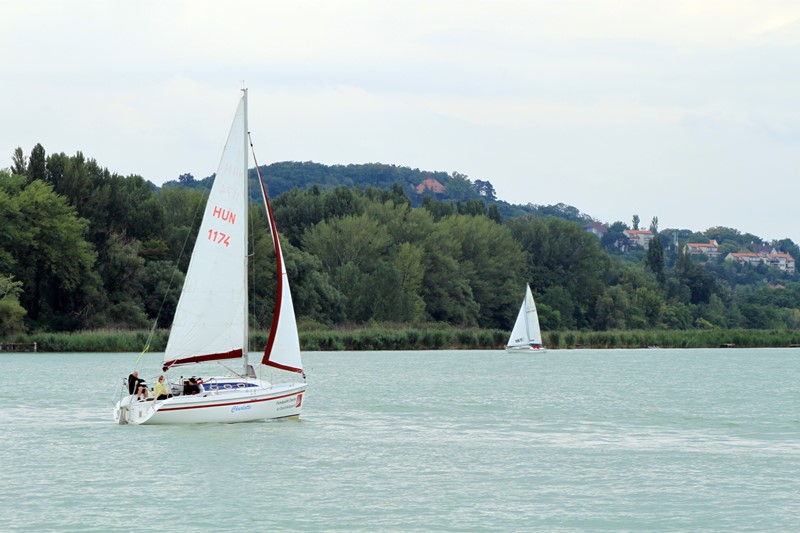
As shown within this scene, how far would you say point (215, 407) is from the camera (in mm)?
33125

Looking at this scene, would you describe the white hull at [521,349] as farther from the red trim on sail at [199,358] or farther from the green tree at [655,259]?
the green tree at [655,259]

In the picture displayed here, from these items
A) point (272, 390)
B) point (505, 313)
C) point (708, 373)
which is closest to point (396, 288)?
point (505, 313)

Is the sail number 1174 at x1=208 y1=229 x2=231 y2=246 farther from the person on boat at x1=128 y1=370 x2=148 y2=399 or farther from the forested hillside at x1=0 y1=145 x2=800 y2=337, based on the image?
the forested hillside at x1=0 y1=145 x2=800 y2=337

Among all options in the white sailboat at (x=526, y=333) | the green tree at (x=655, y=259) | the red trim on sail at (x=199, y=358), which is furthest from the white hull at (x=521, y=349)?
the green tree at (x=655, y=259)

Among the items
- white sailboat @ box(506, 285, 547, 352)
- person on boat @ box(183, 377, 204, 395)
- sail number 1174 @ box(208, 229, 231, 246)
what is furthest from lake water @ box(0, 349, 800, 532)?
white sailboat @ box(506, 285, 547, 352)

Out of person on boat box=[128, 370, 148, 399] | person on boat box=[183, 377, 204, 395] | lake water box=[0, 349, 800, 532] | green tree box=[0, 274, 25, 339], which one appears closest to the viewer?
lake water box=[0, 349, 800, 532]

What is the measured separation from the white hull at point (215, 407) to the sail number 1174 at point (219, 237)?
3895 mm

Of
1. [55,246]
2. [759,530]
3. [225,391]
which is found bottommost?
[759,530]

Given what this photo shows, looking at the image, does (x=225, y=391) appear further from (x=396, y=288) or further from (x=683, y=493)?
(x=396, y=288)

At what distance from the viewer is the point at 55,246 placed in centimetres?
8744

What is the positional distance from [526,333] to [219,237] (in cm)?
6905

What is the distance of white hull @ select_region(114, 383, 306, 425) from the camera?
3297cm

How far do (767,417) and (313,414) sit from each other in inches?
597

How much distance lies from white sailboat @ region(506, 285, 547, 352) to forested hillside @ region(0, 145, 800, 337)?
13387 millimetres
